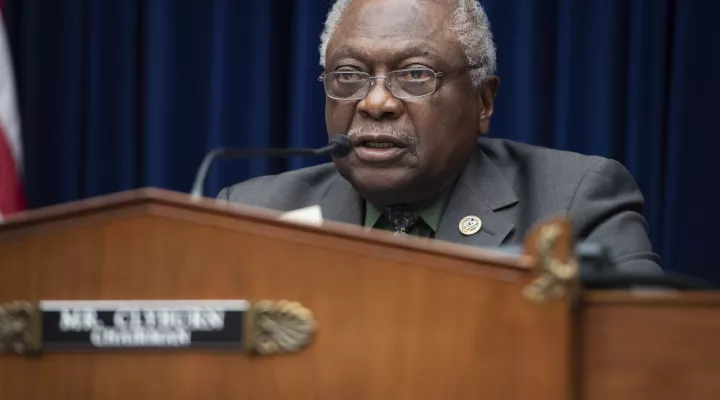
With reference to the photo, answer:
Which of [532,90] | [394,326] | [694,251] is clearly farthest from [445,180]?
[394,326]

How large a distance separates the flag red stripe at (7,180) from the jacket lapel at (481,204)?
1.06m

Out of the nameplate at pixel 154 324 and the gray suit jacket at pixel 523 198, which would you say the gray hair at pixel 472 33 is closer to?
the gray suit jacket at pixel 523 198

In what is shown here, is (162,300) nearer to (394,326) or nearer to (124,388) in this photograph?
(124,388)

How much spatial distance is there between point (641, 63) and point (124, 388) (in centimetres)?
182

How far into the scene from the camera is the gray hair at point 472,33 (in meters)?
1.95

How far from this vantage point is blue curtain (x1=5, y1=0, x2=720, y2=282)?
8.02ft

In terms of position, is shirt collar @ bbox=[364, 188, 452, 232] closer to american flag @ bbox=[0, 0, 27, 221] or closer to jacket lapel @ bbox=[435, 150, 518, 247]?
jacket lapel @ bbox=[435, 150, 518, 247]

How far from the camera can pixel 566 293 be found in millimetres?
899

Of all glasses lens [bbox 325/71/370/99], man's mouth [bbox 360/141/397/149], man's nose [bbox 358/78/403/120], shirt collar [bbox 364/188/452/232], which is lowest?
shirt collar [bbox 364/188/452/232]

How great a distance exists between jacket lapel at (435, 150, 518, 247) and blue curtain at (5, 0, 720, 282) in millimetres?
586

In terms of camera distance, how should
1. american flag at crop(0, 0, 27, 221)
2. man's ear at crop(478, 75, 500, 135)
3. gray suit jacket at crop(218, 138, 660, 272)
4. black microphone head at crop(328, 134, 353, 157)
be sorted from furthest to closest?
1. american flag at crop(0, 0, 27, 221)
2. man's ear at crop(478, 75, 500, 135)
3. gray suit jacket at crop(218, 138, 660, 272)
4. black microphone head at crop(328, 134, 353, 157)

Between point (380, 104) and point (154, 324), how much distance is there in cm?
100

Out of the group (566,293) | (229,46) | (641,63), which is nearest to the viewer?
(566,293)

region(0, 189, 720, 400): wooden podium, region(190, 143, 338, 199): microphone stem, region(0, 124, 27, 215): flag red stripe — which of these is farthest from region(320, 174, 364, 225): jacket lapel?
region(0, 189, 720, 400): wooden podium
